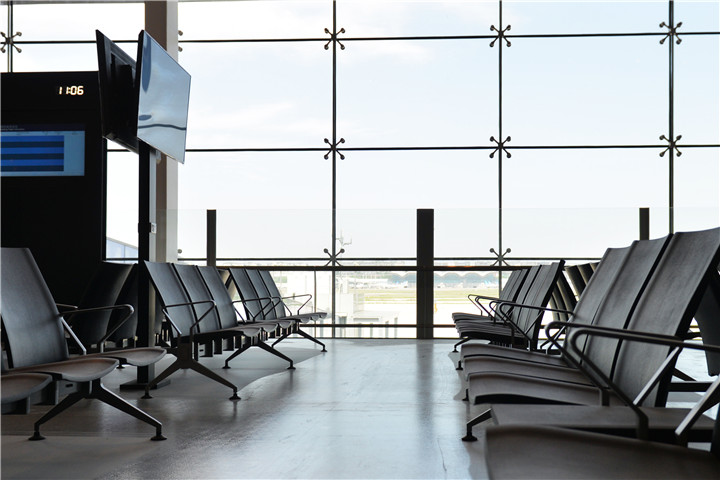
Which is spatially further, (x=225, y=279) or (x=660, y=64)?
(x=660, y=64)

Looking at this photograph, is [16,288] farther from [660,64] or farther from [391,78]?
[660,64]

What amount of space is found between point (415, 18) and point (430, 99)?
1.19 metres

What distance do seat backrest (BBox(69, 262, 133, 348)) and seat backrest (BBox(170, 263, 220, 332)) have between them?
0.46 m

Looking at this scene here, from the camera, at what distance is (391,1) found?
1041cm

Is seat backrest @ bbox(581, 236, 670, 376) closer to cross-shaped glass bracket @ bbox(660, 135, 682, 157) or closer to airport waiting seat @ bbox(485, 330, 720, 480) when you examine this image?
airport waiting seat @ bbox(485, 330, 720, 480)

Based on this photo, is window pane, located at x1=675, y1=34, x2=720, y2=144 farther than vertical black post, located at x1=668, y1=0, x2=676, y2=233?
Yes

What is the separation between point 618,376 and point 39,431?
246 centimetres

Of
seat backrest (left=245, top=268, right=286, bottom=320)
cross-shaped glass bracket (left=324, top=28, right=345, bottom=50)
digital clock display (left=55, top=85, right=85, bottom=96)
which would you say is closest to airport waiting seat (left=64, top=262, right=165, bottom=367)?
seat backrest (left=245, top=268, right=286, bottom=320)

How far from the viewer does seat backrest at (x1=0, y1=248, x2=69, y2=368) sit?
2.74m

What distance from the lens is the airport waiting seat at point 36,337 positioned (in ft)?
8.82

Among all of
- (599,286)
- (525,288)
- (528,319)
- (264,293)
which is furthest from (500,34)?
(599,286)

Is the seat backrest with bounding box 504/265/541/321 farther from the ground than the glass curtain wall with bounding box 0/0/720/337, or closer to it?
closer to it

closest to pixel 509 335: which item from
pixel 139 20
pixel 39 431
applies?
pixel 39 431

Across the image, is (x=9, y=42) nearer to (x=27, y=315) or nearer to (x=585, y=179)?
(x=585, y=179)
